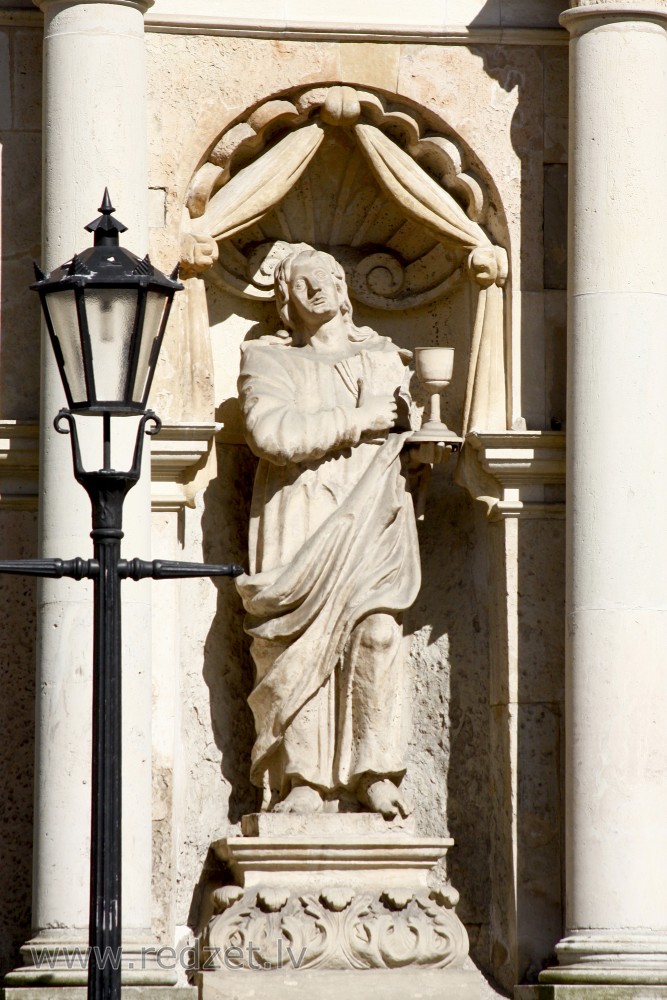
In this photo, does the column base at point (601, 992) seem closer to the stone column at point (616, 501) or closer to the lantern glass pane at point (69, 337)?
the stone column at point (616, 501)

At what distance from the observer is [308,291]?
12.1 m

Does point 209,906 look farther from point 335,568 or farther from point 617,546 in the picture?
point 617,546

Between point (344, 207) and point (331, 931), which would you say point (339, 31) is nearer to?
point (344, 207)

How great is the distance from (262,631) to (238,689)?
58 cm

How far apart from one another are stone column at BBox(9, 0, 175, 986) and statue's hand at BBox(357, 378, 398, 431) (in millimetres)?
1202

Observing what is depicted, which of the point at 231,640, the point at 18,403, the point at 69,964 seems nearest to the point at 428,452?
the point at 231,640

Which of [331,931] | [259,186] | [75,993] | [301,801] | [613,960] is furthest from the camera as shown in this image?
[259,186]

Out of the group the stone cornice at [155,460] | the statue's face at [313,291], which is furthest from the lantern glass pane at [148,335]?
the statue's face at [313,291]

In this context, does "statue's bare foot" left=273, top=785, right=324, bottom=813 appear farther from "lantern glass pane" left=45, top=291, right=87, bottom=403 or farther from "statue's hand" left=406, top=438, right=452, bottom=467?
"lantern glass pane" left=45, top=291, right=87, bottom=403

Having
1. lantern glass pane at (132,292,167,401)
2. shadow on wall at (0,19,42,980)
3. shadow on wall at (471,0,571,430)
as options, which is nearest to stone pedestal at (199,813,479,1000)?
shadow on wall at (0,19,42,980)

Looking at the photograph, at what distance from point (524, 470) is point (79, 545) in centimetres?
220

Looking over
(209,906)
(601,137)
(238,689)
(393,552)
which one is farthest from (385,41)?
(209,906)

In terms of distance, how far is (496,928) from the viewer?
39.0 ft

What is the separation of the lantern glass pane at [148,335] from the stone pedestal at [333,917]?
3.93 metres
